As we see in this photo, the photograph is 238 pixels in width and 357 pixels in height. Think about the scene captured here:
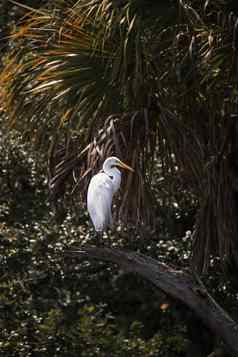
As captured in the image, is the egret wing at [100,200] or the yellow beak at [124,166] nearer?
the yellow beak at [124,166]

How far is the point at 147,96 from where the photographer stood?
22.5 feet

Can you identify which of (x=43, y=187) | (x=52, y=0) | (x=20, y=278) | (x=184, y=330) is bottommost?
(x=184, y=330)

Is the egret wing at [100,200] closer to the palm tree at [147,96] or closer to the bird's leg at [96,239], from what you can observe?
the palm tree at [147,96]

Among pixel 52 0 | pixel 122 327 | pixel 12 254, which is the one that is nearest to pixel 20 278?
pixel 12 254

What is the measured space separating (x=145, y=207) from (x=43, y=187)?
317cm

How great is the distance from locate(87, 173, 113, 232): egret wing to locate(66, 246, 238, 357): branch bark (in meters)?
0.36

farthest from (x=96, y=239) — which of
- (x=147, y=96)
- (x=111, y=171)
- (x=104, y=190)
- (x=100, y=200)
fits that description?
(x=147, y=96)

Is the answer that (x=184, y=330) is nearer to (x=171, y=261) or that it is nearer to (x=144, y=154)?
(x=171, y=261)

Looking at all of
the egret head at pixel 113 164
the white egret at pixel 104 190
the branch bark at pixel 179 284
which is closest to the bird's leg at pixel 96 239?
the white egret at pixel 104 190

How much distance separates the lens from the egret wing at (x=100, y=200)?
6852 millimetres

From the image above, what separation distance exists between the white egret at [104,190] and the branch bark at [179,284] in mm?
362

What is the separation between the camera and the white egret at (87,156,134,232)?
6727 mm

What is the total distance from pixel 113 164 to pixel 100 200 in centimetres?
41

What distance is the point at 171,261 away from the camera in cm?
869
